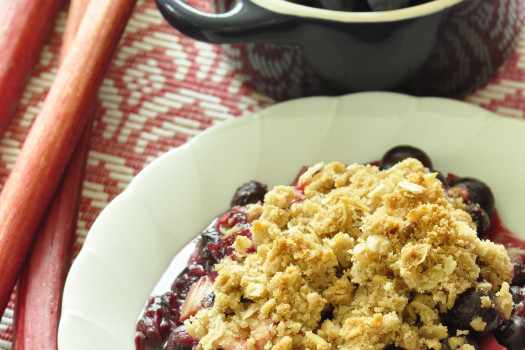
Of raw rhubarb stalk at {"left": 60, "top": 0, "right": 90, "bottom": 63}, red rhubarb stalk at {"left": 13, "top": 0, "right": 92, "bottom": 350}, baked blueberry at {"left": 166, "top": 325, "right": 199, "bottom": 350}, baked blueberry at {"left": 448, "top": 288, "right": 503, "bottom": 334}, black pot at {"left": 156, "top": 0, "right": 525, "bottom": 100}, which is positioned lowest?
red rhubarb stalk at {"left": 13, "top": 0, "right": 92, "bottom": 350}

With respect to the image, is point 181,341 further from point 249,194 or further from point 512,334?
point 512,334

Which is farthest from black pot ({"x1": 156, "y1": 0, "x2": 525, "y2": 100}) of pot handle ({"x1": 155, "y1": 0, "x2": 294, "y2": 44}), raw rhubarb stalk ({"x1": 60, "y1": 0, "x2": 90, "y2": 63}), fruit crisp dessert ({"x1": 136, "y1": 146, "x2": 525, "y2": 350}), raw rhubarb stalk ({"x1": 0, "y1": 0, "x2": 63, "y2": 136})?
raw rhubarb stalk ({"x1": 0, "y1": 0, "x2": 63, "y2": 136})

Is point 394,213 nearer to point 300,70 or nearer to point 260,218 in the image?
point 260,218

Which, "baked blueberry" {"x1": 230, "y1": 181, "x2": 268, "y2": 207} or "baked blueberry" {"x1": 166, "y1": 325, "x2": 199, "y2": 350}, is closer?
"baked blueberry" {"x1": 166, "y1": 325, "x2": 199, "y2": 350}

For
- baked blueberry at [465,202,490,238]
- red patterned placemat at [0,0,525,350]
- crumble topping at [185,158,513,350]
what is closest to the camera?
crumble topping at [185,158,513,350]

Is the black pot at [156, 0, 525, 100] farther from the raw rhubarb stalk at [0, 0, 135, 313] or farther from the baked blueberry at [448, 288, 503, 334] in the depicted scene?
the baked blueberry at [448, 288, 503, 334]

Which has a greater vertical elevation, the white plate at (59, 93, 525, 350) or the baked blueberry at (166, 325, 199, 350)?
the white plate at (59, 93, 525, 350)

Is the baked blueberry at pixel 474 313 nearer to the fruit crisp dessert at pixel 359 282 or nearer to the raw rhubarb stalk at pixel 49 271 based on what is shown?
the fruit crisp dessert at pixel 359 282

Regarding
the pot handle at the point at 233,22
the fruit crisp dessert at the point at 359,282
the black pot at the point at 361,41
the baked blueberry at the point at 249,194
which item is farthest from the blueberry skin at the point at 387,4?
the baked blueberry at the point at 249,194
